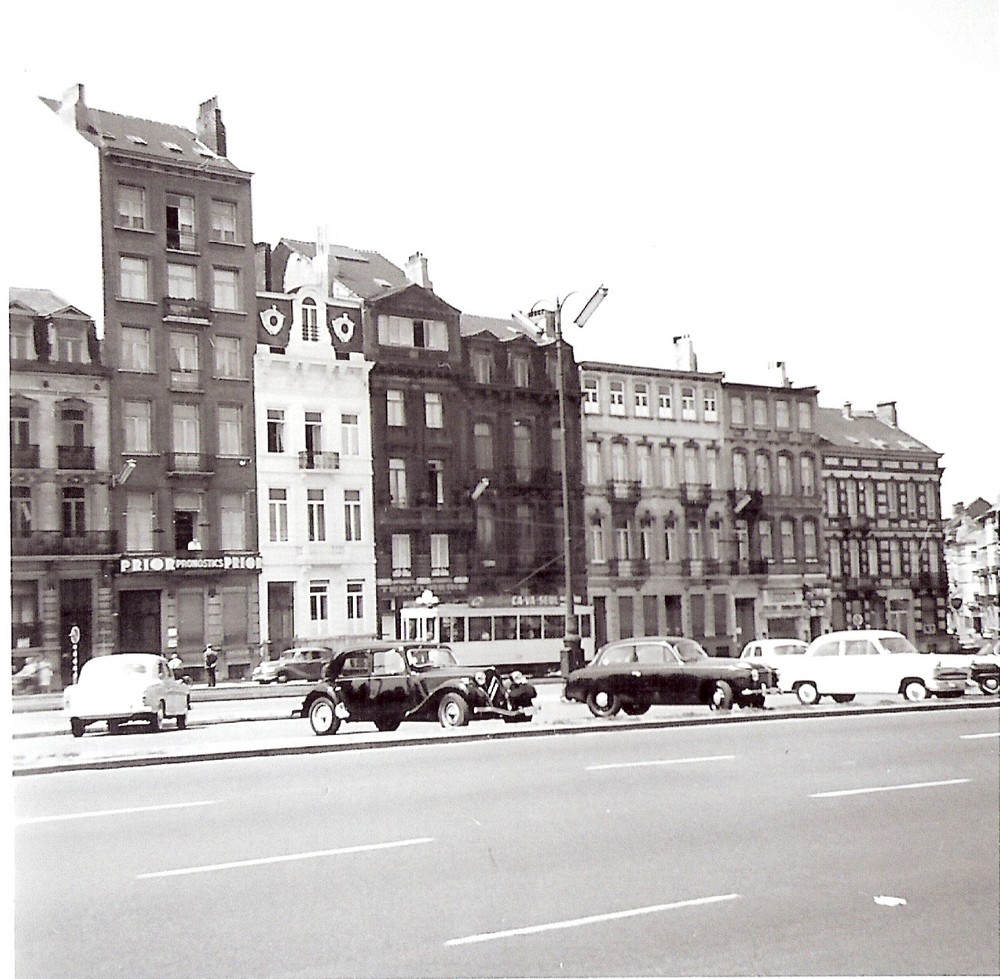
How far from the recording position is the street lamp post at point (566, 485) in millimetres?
5363

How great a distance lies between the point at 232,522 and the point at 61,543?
692 mm

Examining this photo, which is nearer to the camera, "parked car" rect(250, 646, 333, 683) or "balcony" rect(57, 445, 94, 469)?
"balcony" rect(57, 445, 94, 469)

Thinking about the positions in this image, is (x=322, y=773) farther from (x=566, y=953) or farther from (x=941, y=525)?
(x=941, y=525)

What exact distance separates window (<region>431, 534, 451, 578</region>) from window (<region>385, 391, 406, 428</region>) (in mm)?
550

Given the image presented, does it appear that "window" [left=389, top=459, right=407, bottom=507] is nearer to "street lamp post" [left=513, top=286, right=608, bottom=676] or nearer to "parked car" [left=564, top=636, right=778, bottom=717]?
"street lamp post" [left=513, top=286, right=608, bottom=676]

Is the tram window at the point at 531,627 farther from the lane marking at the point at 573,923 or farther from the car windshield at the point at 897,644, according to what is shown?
the car windshield at the point at 897,644

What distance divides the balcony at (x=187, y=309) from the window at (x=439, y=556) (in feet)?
4.62

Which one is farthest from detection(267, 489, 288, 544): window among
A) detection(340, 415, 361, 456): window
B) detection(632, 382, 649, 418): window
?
detection(632, 382, 649, 418): window

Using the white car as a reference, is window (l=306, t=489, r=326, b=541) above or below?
above

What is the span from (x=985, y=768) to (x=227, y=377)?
4.01 metres

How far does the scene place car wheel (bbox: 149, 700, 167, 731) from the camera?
464cm

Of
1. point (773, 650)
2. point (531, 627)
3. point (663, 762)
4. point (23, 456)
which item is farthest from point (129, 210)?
point (773, 650)

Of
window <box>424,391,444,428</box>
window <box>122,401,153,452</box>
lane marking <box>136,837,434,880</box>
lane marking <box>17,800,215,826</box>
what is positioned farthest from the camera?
window <box>424,391,444,428</box>

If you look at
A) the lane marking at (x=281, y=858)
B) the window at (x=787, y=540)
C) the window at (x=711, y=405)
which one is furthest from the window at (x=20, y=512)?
the window at (x=787, y=540)
